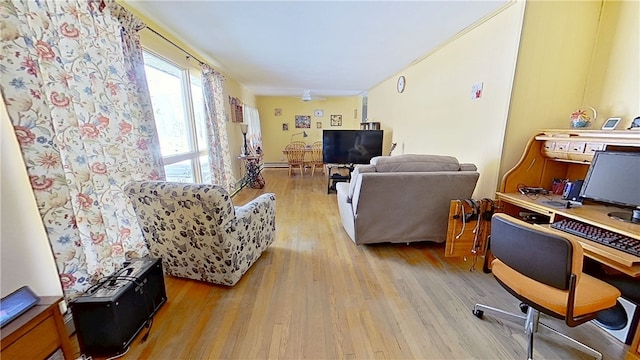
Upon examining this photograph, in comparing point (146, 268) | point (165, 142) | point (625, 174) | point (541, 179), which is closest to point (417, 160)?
point (541, 179)

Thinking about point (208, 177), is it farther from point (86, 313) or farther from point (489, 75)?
point (489, 75)

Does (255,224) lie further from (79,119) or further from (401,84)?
(401,84)

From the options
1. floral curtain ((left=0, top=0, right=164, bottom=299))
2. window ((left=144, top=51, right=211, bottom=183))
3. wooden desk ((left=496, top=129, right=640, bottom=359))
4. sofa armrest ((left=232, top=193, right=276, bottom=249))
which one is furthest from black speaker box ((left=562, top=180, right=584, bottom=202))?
window ((left=144, top=51, right=211, bottom=183))

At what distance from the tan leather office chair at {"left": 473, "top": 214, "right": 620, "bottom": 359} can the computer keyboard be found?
0.71 ft

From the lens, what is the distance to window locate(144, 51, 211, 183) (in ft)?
9.02

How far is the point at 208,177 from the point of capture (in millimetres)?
3914

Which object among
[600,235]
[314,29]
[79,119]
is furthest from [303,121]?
[600,235]

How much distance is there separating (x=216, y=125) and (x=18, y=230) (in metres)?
2.81

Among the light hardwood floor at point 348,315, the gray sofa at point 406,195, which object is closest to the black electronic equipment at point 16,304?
the light hardwood floor at point 348,315

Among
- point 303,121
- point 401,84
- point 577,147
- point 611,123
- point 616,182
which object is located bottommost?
point 616,182

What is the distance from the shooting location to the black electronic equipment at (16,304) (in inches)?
39.3

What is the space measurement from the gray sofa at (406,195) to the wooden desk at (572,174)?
0.35m

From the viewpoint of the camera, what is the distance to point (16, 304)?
3.49ft

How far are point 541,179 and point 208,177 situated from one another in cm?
422
